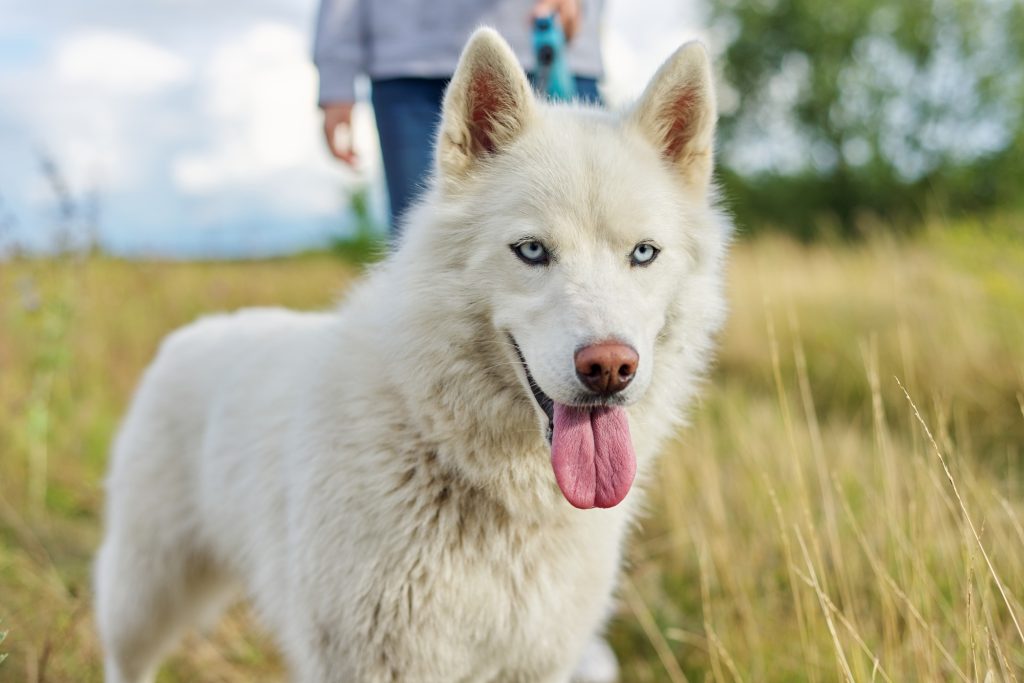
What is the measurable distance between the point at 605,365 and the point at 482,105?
0.86 metres

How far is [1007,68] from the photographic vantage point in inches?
952

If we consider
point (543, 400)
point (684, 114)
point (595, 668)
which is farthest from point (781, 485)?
point (543, 400)

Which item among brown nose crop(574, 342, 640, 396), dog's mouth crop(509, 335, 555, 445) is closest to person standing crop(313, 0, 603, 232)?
dog's mouth crop(509, 335, 555, 445)

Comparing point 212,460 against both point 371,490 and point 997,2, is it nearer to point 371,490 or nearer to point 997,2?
point 371,490

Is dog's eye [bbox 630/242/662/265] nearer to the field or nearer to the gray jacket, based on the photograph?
the field

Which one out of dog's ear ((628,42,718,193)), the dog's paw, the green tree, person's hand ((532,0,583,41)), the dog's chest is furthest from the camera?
the green tree

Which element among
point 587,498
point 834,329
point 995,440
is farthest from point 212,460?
point 834,329

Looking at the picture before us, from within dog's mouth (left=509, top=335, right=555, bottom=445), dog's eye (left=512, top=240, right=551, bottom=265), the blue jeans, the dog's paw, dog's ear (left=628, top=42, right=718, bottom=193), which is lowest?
the dog's paw

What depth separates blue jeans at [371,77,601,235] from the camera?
120 inches

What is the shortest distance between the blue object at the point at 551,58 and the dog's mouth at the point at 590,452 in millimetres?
1171

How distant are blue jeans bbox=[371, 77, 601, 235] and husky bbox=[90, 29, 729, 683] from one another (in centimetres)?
79

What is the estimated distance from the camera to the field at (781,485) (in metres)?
2.58

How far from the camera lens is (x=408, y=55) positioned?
300cm

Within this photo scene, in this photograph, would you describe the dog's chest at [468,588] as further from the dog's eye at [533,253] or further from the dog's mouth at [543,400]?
the dog's eye at [533,253]
